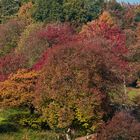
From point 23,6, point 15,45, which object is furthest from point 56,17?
point 15,45

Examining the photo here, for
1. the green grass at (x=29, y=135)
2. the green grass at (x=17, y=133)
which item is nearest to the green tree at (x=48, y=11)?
the green grass at (x=17, y=133)

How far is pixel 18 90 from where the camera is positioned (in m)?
24.2

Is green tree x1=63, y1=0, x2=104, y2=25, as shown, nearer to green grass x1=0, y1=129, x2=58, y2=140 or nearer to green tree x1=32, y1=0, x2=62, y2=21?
green tree x1=32, y1=0, x2=62, y2=21

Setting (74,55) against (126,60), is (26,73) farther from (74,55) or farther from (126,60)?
(126,60)

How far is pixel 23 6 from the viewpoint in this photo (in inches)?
2077

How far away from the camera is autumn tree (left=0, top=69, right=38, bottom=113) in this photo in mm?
24094

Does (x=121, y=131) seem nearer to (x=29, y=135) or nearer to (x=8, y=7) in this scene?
(x=29, y=135)

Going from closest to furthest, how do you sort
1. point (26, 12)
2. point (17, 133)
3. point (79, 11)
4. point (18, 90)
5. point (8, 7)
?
point (17, 133), point (18, 90), point (79, 11), point (26, 12), point (8, 7)

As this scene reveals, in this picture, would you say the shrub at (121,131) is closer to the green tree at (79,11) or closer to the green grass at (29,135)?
the green grass at (29,135)

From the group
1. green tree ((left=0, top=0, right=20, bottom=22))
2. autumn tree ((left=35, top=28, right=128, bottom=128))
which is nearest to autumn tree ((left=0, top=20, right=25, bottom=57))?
green tree ((left=0, top=0, right=20, bottom=22))

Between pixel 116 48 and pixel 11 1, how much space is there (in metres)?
20.5

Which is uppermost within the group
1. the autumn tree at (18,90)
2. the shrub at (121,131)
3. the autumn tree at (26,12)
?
the autumn tree at (26,12)

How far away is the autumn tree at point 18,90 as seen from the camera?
24.1 metres

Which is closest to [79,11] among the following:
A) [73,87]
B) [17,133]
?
[17,133]
